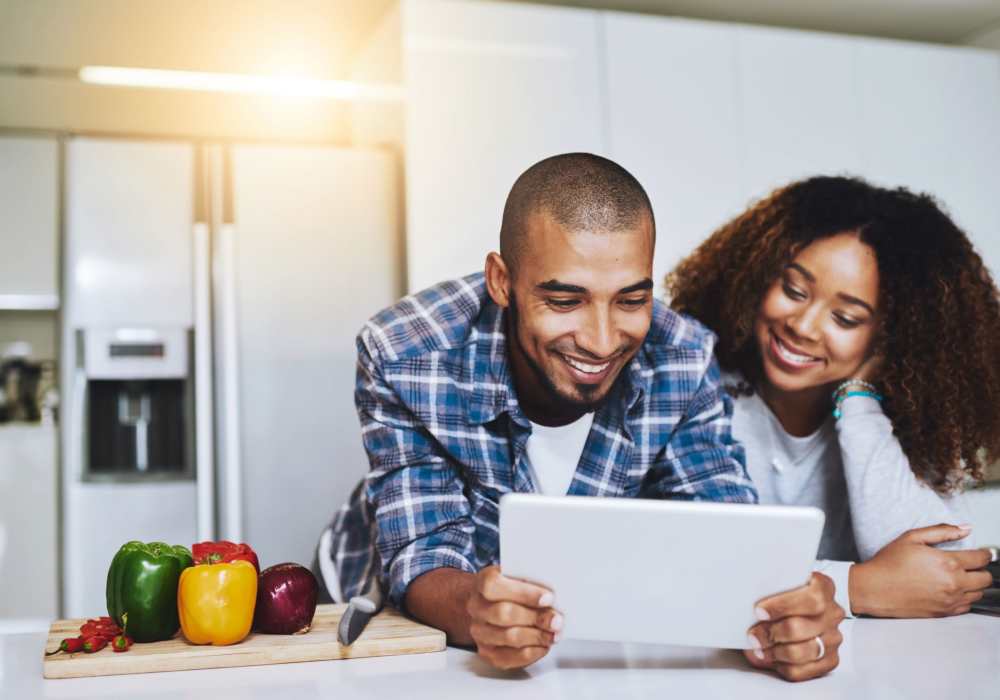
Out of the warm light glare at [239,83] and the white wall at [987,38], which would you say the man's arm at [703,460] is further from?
the warm light glare at [239,83]

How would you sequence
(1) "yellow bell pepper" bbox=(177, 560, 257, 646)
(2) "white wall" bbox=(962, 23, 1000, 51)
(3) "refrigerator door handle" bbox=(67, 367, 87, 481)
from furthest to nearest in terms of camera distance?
(3) "refrigerator door handle" bbox=(67, 367, 87, 481)
(2) "white wall" bbox=(962, 23, 1000, 51)
(1) "yellow bell pepper" bbox=(177, 560, 257, 646)

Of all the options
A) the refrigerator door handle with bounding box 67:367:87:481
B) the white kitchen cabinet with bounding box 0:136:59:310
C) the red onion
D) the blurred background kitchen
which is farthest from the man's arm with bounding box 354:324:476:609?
the white kitchen cabinet with bounding box 0:136:59:310

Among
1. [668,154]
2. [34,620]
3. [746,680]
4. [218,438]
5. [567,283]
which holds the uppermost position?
[668,154]

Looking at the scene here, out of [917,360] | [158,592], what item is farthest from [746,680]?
[917,360]

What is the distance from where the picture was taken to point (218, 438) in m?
2.01

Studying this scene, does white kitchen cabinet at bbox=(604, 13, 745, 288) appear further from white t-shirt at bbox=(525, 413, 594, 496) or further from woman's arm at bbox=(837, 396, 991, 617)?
white t-shirt at bbox=(525, 413, 594, 496)

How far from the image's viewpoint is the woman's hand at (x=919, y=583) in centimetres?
92

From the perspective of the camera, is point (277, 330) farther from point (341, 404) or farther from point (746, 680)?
point (746, 680)

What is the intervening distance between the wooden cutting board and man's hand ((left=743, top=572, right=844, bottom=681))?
0.26 metres

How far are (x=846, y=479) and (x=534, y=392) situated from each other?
44cm

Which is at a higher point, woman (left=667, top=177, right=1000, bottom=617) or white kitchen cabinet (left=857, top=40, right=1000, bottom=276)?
white kitchen cabinet (left=857, top=40, right=1000, bottom=276)

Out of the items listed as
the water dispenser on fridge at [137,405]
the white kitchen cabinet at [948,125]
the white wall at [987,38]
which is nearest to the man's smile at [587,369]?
the white kitchen cabinet at [948,125]

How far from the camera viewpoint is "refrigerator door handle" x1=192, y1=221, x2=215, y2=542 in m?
1.95

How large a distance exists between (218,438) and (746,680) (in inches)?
59.4
